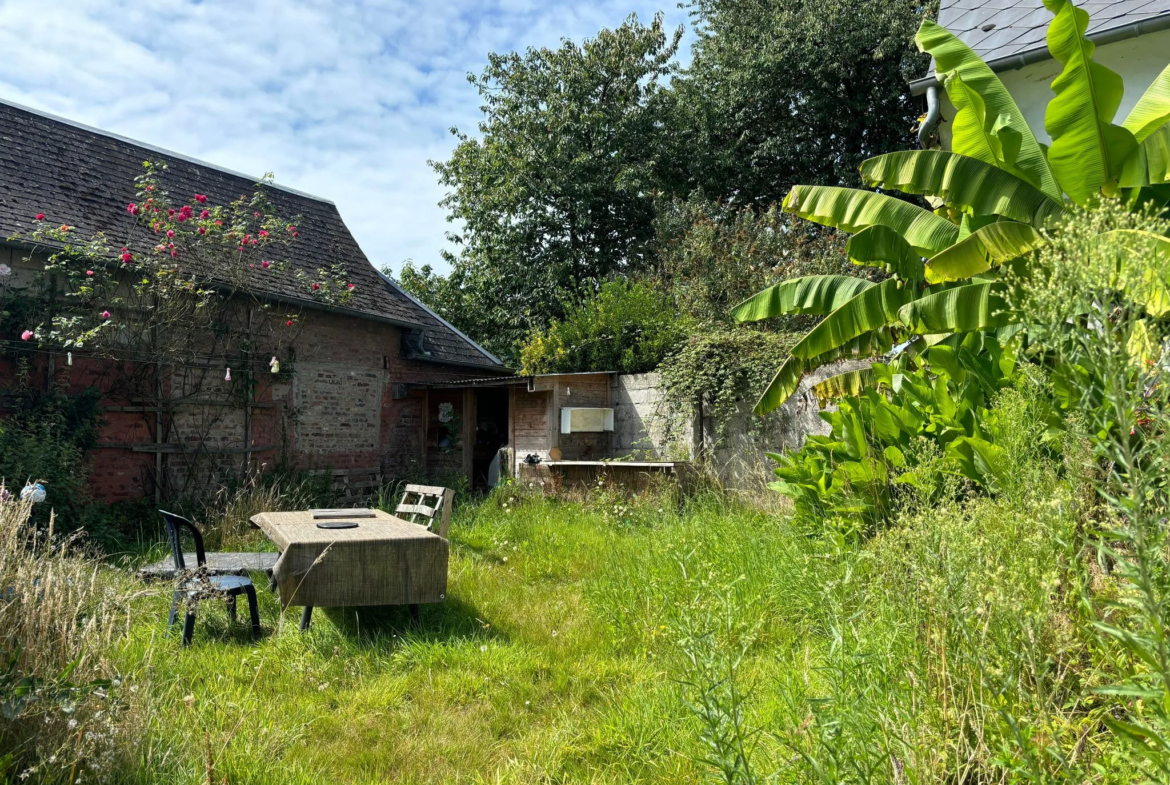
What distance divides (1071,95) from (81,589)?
6.59 m

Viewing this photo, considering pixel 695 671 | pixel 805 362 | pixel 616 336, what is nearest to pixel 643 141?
pixel 616 336

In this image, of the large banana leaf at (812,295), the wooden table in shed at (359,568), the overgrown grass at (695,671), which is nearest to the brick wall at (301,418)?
the overgrown grass at (695,671)

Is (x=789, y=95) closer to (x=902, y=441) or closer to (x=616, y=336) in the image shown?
(x=616, y=336)

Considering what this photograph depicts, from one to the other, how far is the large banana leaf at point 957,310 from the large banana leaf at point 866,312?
0.68 metres

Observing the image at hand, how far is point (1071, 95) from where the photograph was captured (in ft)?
16.3

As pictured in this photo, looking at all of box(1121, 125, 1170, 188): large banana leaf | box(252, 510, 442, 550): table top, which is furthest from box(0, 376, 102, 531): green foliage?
box(1121, 125, 1170, 188): large banana leaf

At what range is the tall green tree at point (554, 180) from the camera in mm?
19672

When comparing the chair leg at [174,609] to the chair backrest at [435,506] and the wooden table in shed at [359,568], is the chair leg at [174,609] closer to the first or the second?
the wooden table in shed at [359,568]

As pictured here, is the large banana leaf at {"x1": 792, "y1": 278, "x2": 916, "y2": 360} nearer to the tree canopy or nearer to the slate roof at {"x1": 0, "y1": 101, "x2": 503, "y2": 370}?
the slate roof at {"x1": 0, "y1": 101, "x2": 503, "y2": 370}

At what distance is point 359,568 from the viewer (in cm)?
491

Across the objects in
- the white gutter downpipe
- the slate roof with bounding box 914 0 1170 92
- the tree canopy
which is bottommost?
the white gutter downpipe

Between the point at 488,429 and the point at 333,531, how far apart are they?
9919 millimetres

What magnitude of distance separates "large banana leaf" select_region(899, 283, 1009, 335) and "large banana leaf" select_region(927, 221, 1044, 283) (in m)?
0.20

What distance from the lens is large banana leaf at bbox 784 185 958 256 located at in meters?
6.01
